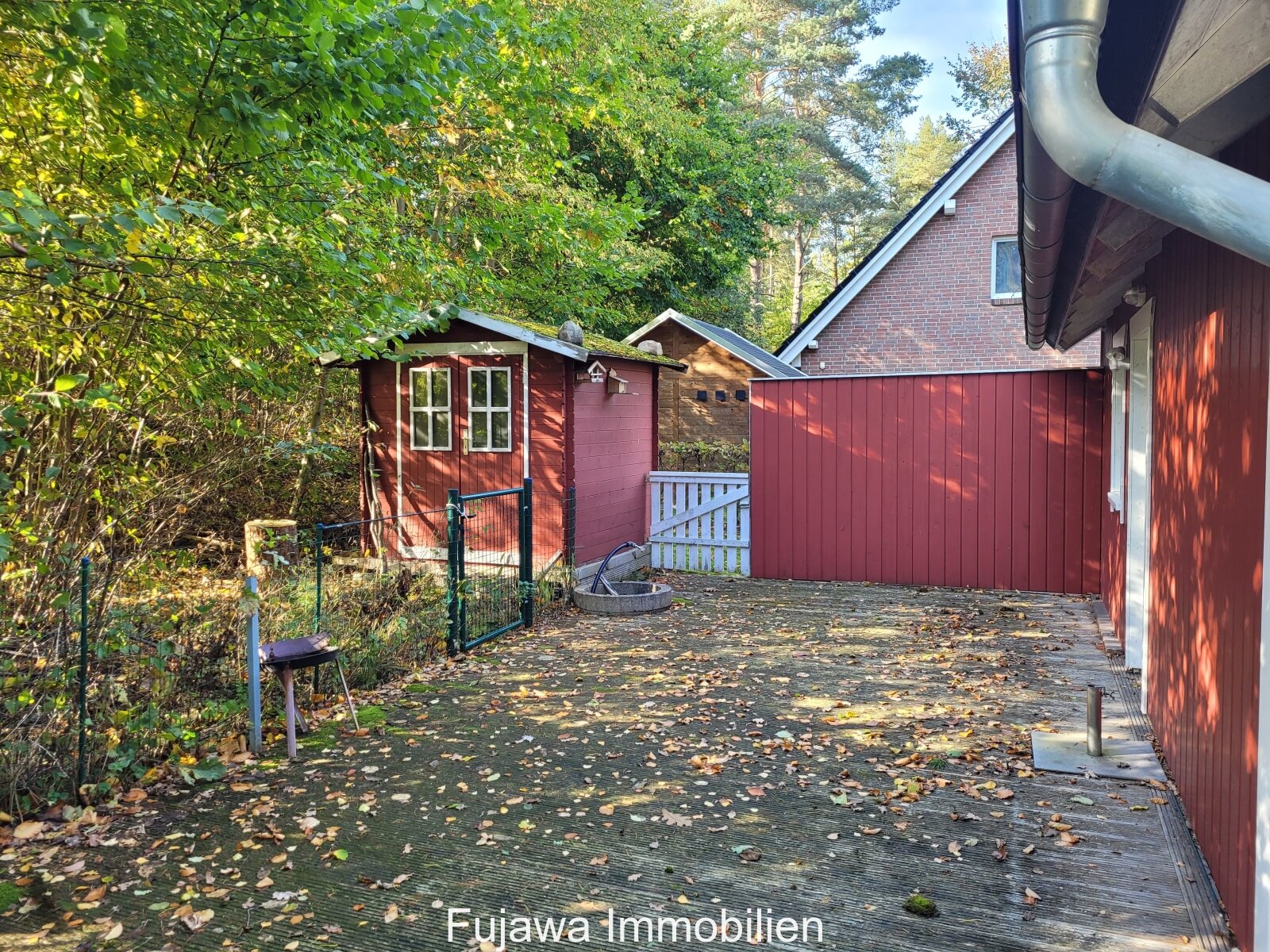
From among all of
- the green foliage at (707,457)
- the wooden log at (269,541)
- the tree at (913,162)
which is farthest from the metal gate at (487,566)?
the tree at (913,162)

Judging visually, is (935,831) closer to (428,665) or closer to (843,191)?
(428,665)

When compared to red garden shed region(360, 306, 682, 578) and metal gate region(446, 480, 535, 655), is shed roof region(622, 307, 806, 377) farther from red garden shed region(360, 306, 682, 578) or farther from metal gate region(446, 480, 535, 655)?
metal gate region(446, 480, 535, 655)

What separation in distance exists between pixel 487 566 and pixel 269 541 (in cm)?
248

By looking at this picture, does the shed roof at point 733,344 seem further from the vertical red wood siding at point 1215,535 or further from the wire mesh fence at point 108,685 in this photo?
the wire mesh fence at point 108,685

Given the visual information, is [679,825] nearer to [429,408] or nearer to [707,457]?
[429,408]

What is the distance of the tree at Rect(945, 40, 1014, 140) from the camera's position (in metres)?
31.6

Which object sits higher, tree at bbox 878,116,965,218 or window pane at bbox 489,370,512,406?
tree at bbox 878,116,965,218

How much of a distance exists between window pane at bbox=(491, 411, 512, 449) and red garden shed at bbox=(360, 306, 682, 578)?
0.01 metres

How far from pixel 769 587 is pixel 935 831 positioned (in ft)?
20.2

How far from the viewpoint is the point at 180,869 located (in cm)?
356

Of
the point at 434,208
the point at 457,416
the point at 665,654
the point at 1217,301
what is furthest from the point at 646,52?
the point at 1217,301

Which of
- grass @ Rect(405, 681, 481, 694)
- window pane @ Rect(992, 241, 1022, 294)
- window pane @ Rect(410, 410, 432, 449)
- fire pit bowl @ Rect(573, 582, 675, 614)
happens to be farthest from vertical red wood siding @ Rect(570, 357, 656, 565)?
window pane @ Rect(992, 241, 1022, 294)

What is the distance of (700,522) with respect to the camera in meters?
11.2

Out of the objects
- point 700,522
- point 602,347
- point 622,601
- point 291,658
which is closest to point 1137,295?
point 622,601
